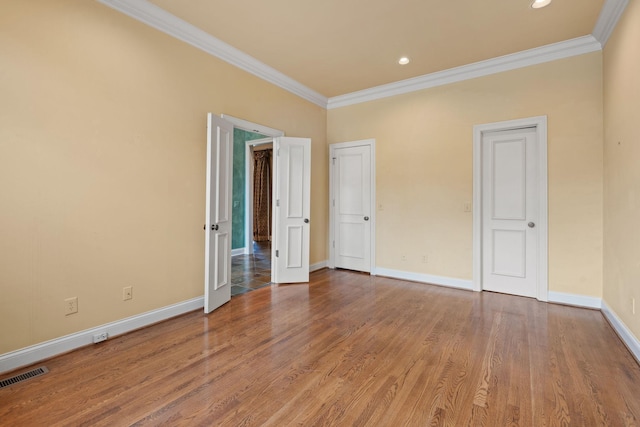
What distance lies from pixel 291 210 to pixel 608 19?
404 cm

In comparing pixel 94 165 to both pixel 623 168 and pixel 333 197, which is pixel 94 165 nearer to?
pixel 333 197

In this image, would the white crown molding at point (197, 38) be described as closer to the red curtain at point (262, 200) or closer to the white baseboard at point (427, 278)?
the white baseboard at point (427, 278)

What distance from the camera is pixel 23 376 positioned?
2.10m

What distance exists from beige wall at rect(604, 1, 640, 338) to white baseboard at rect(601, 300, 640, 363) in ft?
0.16

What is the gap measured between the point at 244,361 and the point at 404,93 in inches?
167

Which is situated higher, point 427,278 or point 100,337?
point 427,278

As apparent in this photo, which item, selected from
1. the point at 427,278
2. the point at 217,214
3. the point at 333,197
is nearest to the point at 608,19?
the point at 427,278

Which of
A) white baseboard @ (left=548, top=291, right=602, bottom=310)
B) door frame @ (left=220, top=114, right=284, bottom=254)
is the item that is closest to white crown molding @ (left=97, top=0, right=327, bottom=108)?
door frame @ (left=220, top=114, right=284, bottom=254)

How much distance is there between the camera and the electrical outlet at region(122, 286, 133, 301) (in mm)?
2789

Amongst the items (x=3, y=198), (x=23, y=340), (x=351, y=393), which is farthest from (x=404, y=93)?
(x=23, y=340)

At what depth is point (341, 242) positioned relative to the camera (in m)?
5.41

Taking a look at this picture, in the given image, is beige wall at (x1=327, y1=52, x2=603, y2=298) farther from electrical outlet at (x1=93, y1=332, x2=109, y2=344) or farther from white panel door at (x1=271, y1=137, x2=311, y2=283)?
electrical outlet at (x1=93, y1=332, x2=109, y2=344)

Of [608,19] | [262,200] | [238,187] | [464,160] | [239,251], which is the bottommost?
[239,251]

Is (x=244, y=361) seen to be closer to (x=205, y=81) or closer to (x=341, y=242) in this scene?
(x=205, y=81)
